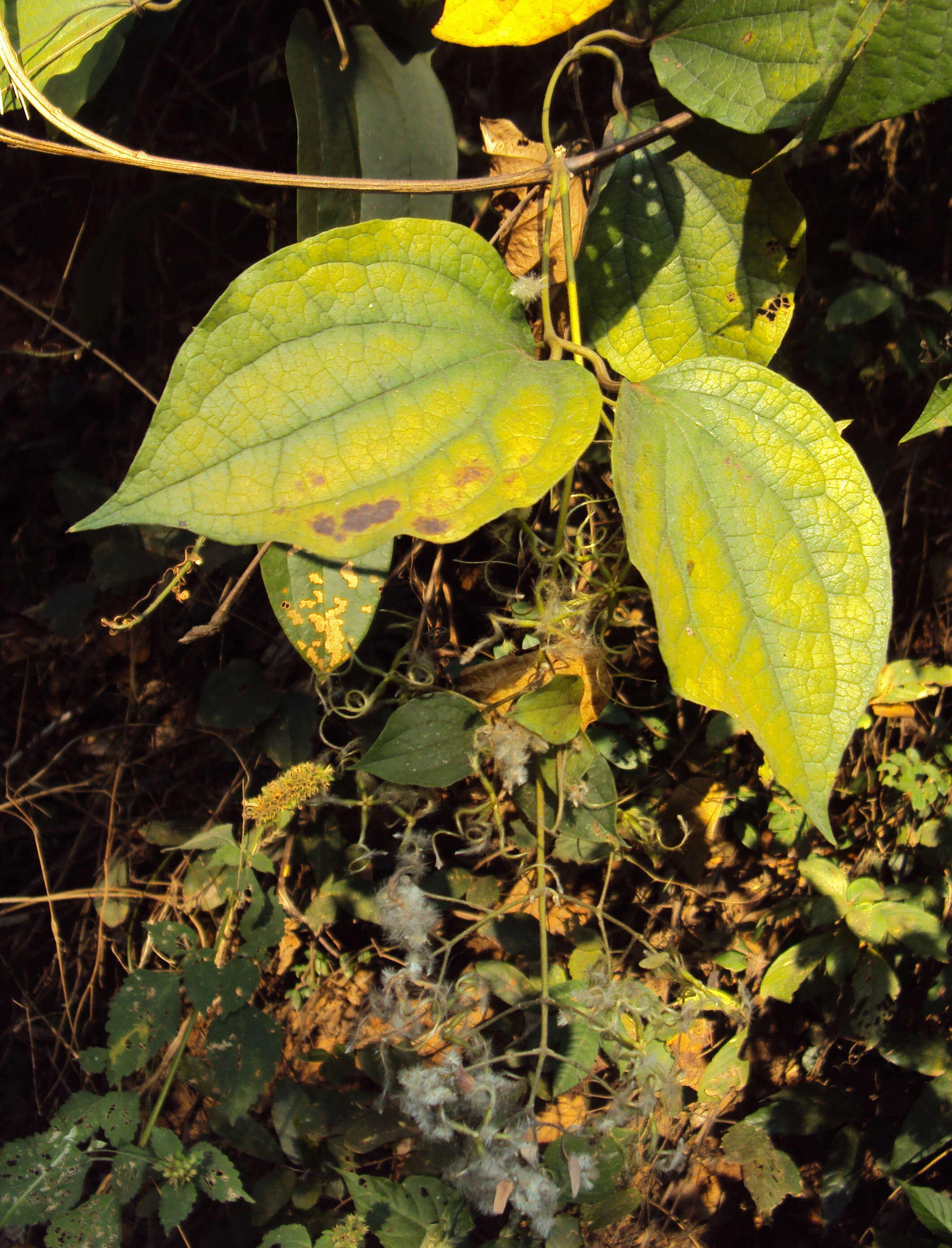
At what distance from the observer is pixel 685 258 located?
71cm

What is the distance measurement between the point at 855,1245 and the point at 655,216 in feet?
5.32

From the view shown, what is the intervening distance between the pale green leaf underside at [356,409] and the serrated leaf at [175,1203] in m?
0.81

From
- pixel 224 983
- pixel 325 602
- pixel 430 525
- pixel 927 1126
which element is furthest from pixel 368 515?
pixel 927 1126

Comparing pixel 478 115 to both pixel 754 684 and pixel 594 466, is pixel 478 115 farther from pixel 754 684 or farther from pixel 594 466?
pixel 754 684

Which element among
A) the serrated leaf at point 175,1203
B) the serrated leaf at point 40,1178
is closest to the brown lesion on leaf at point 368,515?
the serrated leaf at point 175,1203

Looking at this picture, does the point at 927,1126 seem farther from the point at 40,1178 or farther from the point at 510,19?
the point at 510,19

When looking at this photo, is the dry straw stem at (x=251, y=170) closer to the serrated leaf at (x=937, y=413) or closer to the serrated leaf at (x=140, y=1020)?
the serrated leaf at (x=937, y=413)

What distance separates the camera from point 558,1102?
45.7 inches

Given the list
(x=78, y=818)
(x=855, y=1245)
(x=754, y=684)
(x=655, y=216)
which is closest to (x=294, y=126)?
(x=655, y=216)

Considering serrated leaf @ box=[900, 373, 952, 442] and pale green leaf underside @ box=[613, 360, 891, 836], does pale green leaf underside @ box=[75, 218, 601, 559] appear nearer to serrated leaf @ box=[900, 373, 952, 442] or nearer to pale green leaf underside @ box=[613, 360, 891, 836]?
pale green leaf underside @ box=[613, 360, 891, 836]

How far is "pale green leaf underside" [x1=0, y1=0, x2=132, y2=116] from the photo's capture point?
2.26ft

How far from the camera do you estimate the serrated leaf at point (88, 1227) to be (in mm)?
917

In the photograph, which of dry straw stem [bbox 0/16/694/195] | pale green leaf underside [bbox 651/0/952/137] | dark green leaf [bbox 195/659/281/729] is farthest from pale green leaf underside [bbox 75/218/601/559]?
dark green leaf [bbox 195/659/281/729]

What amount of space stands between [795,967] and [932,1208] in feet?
1.01
